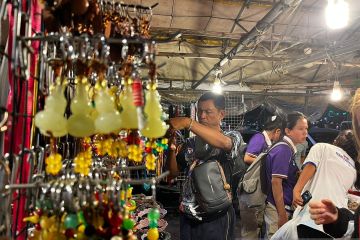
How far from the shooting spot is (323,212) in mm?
2051

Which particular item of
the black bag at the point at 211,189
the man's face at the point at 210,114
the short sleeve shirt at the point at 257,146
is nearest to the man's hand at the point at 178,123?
the man's face at the point at 210,114

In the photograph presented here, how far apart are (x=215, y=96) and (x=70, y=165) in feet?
5.19

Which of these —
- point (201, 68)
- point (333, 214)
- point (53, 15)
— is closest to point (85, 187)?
point (53, 15)

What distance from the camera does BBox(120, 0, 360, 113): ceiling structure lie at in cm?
439

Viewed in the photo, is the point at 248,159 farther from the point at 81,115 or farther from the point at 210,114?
the point at 81,115

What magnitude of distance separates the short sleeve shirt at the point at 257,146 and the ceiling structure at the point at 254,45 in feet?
4.77

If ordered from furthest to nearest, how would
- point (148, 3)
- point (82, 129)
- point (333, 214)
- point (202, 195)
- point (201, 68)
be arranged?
1. point (201, 68)
2. point (148, 3)
3. point (202, 195)
4. point (333, 214)
5. point (82, 129)

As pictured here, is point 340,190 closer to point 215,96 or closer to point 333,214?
point 333,214

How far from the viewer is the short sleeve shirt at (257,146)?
4.68 metres

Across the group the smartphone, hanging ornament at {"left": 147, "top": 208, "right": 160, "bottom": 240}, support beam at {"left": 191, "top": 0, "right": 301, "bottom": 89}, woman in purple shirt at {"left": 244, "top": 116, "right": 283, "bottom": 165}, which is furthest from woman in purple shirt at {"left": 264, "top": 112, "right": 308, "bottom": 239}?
hanging ornament at {"left": 147, "top": 208, "right": 160, "bottom": 240}

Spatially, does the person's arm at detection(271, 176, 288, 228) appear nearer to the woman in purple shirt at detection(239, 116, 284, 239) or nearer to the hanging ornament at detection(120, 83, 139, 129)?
the woman in purple shirt at detection(239, 116, 284, 239)

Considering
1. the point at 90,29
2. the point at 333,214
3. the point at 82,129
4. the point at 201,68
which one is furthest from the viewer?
the point at 201,68

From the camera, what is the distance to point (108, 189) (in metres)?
1.07

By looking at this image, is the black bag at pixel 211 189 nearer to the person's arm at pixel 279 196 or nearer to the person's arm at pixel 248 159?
the person's arm at pixel 279 196
